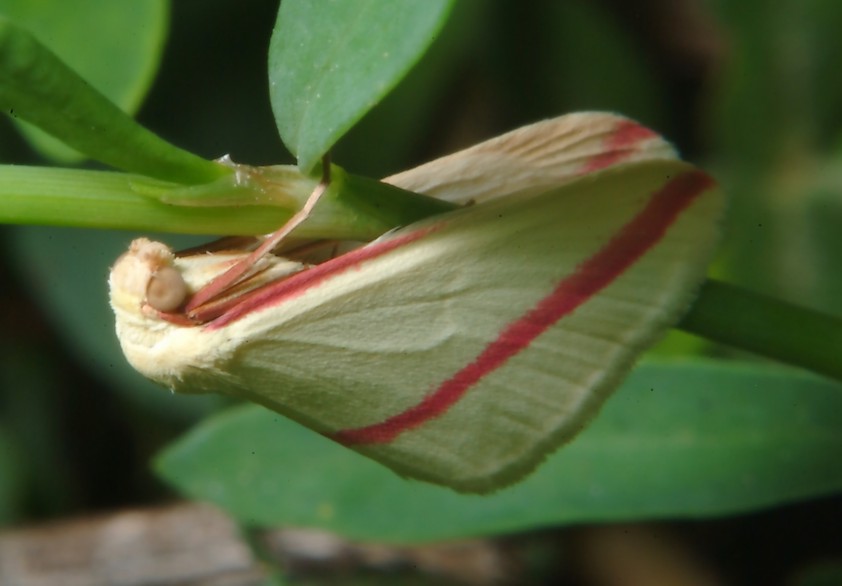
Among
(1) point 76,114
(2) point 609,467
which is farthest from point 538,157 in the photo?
(2) point 609,467

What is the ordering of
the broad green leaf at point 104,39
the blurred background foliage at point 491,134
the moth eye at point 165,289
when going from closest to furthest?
the moth eye at point 165,289 < the broad green leaf at point 104,39 < the blurred background foliage at point 491,134

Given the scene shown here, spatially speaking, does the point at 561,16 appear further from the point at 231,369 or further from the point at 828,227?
the point at 231,369

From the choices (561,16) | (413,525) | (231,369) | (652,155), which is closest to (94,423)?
(413,525)

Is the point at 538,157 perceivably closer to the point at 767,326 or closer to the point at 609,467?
the point at 767,326

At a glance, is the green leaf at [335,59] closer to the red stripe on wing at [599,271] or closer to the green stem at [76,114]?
the green stem at [76,114]

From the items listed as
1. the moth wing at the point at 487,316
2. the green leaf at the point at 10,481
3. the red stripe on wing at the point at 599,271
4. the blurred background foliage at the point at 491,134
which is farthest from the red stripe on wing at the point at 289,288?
the green leaf at the point at 10,481

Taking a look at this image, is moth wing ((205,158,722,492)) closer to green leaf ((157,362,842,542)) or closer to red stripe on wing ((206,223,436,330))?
red stripe on wing ((206,223,436,330))
